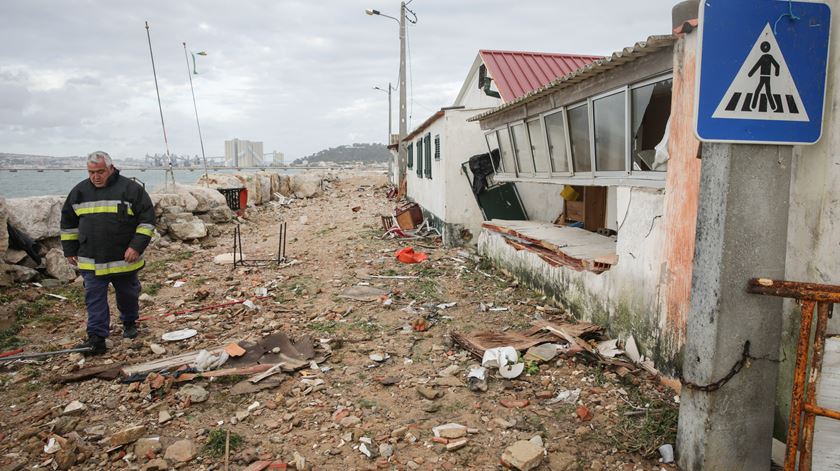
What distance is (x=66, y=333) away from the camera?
6.21m

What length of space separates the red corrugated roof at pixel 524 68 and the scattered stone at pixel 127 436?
430 inches

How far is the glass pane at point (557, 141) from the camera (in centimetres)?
728

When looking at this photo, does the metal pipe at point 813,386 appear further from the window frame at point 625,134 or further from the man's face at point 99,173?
the man's face at point 99,173

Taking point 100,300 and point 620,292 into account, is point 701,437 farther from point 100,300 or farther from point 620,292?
point 100,300

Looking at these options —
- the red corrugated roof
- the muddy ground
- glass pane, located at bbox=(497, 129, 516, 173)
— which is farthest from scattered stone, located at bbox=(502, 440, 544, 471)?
the red corrugated roof

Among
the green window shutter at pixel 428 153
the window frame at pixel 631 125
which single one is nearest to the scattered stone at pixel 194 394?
the window frame at pixel 631 125

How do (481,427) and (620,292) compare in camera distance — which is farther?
(620,292)

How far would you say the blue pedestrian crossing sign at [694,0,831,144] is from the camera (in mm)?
2426

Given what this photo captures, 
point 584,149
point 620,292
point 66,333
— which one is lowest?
point 66,333

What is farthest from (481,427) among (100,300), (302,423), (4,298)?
(4,298)

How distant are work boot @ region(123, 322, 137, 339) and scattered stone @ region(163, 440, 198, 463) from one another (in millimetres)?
2857

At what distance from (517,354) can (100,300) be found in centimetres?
459

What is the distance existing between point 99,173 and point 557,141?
621cm

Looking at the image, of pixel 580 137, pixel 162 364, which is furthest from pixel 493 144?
pixel 162 364
